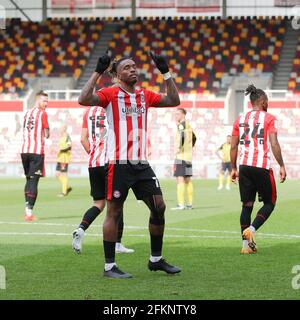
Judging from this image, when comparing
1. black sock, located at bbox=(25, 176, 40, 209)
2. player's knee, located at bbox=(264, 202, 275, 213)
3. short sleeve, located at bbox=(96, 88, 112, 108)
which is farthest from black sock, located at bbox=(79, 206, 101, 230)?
black sock, located at bbox=(25, 176, 40, 209)

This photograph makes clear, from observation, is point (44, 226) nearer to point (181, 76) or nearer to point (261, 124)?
point (261, 124)

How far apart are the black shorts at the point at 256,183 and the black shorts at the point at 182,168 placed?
7.99 meters

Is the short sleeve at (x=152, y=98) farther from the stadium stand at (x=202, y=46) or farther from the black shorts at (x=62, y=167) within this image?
the stadium stand at (x=202, y=46)

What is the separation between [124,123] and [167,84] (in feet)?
1.80

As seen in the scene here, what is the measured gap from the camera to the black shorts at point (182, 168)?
19.2 m

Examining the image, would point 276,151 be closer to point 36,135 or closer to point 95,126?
point 95,126

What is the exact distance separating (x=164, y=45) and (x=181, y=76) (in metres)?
2.39

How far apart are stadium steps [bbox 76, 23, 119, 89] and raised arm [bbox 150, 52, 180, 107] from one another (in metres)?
32.2

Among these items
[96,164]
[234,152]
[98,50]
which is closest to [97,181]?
[96,164]

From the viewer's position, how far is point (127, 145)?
8.88 meters

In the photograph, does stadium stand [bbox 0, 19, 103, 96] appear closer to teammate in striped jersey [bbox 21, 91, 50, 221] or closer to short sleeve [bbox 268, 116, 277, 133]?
teammate in striped jersey [bbox 21, 91, 50, 221]

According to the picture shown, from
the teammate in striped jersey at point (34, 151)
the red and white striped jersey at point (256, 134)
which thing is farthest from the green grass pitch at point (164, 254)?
the red and white striped jersey at point (256, 134)
